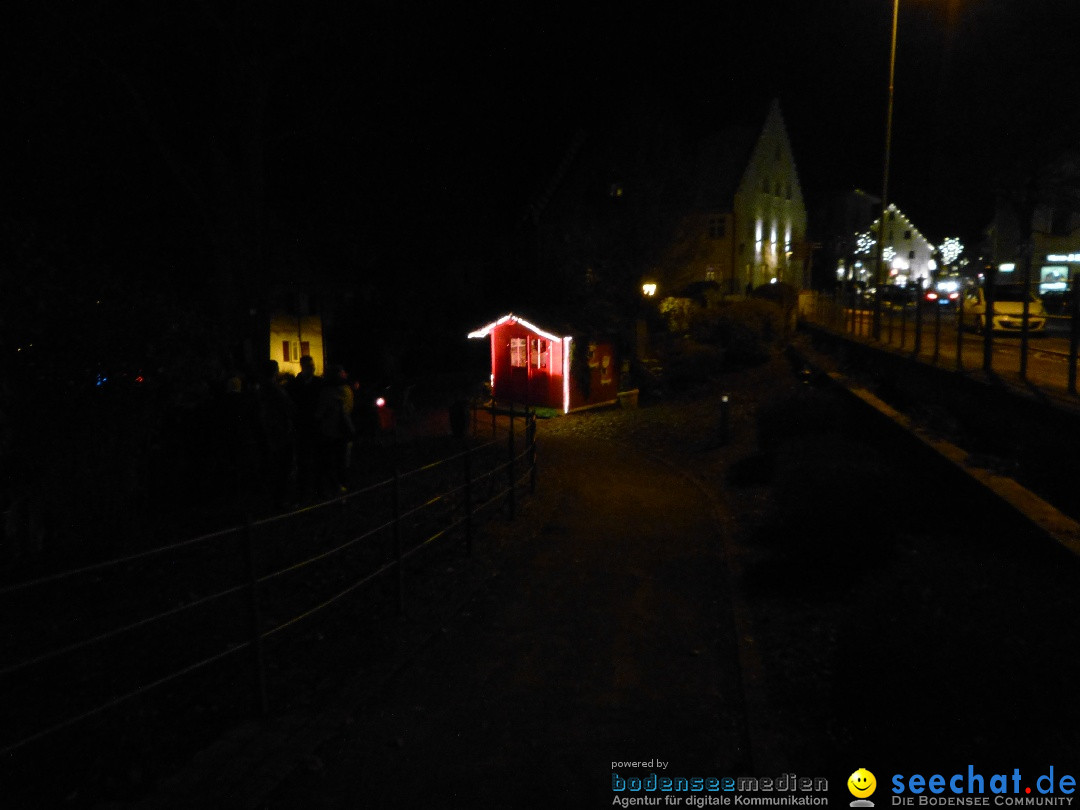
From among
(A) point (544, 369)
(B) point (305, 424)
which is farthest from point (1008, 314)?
(B) point (305, 424)

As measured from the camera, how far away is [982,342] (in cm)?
1271

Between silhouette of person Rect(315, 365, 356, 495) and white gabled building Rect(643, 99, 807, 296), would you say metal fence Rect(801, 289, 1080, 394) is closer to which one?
silhouette of person Rect(315, 365, 356, 495)

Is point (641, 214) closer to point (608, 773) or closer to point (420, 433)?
point (420, 433)

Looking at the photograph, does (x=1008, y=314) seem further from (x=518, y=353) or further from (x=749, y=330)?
(x=749, y=330)

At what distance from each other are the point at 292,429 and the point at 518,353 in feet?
40.7

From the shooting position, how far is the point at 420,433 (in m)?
17.3

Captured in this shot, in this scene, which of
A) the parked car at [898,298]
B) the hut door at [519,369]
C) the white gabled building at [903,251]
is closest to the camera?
the parked car at [898,298]

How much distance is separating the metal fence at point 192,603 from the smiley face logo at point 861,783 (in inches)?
124

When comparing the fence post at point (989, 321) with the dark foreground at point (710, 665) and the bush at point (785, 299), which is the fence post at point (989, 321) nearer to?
the dark foreground at point (710, 665)

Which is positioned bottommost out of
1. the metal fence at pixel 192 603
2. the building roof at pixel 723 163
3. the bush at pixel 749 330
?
the metal fence at pixel 192 603

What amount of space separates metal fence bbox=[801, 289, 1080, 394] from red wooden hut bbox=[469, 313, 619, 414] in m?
6.23

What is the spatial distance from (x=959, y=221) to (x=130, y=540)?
62.7 meters

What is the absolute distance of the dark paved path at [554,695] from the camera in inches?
157

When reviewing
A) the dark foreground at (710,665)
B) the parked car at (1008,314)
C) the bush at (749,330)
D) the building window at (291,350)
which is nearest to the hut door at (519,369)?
the bush at (749,330)
